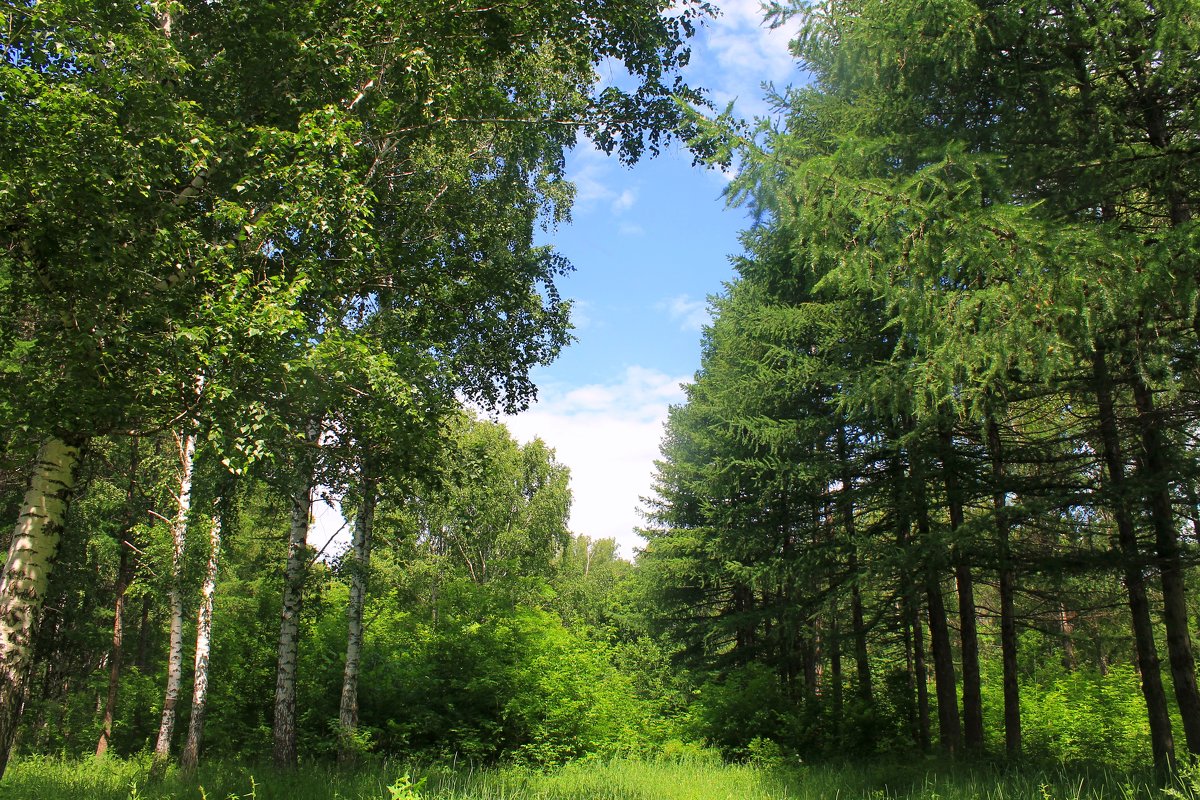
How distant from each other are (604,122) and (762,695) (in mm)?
12809

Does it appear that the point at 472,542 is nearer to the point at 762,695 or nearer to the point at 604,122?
the point at 762,695

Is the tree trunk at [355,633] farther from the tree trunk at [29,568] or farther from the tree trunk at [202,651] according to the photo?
the tree trunk at [29,568]

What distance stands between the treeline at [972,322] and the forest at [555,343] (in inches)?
2.3

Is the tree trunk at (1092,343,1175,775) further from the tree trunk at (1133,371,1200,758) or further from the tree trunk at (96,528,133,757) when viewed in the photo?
the tree trunk at (96,528,133,757)

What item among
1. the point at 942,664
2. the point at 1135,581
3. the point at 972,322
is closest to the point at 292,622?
the point at 972,322

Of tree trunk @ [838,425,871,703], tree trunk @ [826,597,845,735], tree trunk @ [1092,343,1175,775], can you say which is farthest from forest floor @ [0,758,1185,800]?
tree trunk @ [838,425,871,703]

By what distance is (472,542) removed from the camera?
27094 millimetres

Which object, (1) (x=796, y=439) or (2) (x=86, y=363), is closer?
(2) (x=86, y=363)

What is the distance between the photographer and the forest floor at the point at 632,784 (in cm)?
657

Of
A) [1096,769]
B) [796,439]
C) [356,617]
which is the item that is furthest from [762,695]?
[356,617]

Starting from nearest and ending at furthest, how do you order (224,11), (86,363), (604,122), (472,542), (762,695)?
(86,363), (224,11), (604,122), (762,695), (472,542)

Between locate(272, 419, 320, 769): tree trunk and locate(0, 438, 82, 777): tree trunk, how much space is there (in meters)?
3.74

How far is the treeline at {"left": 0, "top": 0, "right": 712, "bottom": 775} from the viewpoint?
5250 mm

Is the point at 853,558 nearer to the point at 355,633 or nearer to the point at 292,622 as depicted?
the point at 355,633
